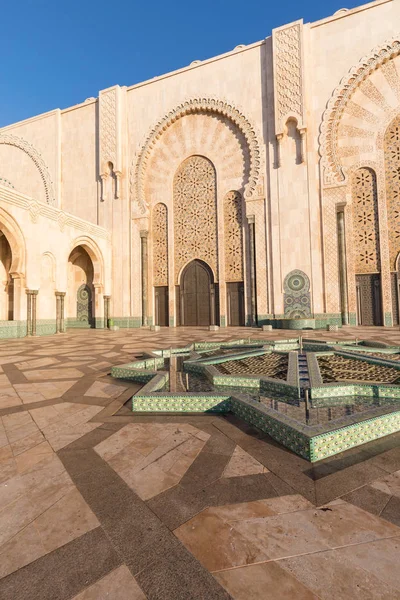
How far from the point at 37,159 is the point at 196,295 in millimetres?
11127

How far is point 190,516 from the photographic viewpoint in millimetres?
1172

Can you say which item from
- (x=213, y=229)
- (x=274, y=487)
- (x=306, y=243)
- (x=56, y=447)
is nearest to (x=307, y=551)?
(x=274, y=487)

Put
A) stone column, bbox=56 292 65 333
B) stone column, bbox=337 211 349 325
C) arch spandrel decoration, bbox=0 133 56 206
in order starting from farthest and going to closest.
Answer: arch spandrel decoration, bbox=0 133 56 206 < stone column, bbox=56 292 65 333 < stone column, bbox=337 211 349 325

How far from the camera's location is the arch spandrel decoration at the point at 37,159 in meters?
15.4

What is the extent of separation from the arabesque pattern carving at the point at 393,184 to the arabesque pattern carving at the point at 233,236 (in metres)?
5.12

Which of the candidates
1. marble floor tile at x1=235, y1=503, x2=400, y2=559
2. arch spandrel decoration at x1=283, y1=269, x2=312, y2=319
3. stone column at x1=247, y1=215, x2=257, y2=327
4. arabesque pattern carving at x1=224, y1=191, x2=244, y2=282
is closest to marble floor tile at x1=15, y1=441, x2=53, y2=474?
marble floor tile at x1=235, y1=503, x2=400, y2=559

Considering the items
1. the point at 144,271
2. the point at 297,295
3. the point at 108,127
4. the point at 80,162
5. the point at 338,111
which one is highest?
the point at 108,127

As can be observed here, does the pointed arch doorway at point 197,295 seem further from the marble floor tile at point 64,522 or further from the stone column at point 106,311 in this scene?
the marble floor tile at point 64,522

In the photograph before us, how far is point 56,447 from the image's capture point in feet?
5.94

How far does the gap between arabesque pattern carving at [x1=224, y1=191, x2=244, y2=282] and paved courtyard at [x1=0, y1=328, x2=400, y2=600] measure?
413 inches

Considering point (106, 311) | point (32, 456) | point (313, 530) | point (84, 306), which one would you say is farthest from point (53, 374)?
point (84, 306)

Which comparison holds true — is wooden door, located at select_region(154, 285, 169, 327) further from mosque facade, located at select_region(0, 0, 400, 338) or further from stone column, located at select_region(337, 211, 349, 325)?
stone column, located at select_region(337, 211, 349, 325)

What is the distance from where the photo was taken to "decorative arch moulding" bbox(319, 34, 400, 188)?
10273 millimetres

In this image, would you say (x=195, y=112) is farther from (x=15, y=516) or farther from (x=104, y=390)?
(x=15, y=516)
